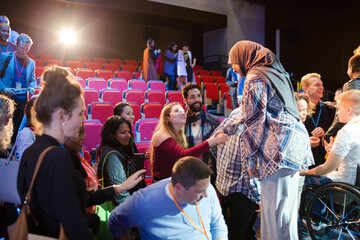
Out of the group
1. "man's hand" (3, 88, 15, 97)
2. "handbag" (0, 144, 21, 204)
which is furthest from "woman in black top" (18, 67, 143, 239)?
"man's hand" (3, 88, 15, 97)

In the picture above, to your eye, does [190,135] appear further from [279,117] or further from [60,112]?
[60,112]

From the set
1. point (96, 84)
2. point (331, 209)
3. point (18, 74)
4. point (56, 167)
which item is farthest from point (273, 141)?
point (96, 84)

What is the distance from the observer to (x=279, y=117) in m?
1.67

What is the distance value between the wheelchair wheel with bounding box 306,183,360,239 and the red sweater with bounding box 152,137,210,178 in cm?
96

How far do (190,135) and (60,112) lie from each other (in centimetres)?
161

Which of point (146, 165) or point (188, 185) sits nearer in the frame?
point (188, 185)

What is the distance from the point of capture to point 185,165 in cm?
136

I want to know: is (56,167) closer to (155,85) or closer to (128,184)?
(128,184)

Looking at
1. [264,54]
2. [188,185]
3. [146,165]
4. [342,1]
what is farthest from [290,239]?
[342,1]

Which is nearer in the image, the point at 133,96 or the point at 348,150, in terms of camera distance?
the point at 348,150

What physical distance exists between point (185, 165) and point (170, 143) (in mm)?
737

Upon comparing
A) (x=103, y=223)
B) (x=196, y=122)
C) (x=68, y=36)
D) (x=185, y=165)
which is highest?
(x=68, y=36)

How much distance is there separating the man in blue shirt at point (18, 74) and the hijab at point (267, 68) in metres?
2.70

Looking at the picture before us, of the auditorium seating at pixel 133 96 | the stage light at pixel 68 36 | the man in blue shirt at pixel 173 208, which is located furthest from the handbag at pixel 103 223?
the stage light at pixel 68 36
